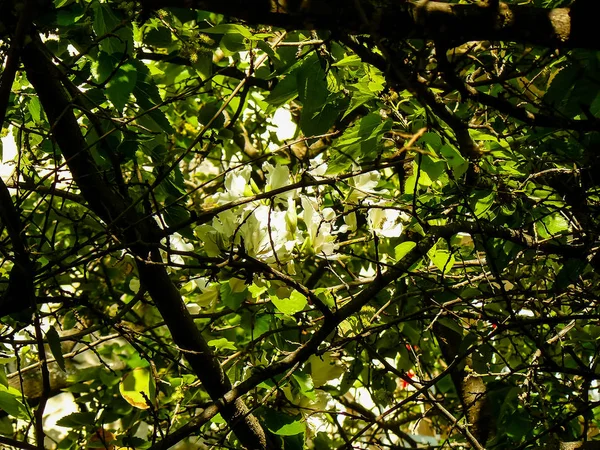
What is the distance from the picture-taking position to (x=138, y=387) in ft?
4.83

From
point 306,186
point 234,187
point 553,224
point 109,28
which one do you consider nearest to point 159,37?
point 109,28

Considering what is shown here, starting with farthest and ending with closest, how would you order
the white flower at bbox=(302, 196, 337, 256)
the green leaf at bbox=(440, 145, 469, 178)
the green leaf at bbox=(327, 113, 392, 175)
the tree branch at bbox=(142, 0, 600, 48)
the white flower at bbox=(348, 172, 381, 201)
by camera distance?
the white flower at bbox=(348, 172, 381, 201) → the white flower at bbox=(302, 196, 337, 256) → the green leaf at bbox=(327, 113, 392, 175) → the green leaf at bbox=(440, 145, 469, 178) → the tree branch at bbox=(142, 0, 600, 48)

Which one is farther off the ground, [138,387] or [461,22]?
[461,22]

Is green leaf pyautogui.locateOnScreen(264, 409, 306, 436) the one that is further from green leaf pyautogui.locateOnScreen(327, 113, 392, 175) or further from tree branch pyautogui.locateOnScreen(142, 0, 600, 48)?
tree branch pyautogui.locateOnScreen(142, 0, 600, 48)

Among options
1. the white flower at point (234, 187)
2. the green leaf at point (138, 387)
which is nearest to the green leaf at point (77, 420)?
the green leaf at point (138, 387)

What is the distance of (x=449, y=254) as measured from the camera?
128 cm

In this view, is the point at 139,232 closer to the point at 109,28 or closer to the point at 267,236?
the point at 267,236

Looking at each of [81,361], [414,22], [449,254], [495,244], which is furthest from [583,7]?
[81,361]

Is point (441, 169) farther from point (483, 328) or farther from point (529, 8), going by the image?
point (483, 328)

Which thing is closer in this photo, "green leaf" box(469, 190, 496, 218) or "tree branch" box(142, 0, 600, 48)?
"tree branch" box(142, 0, 600, 48)

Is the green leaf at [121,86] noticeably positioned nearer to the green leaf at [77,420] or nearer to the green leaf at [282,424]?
the green leaf at [282,424]

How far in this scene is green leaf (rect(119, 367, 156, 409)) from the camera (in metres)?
1.45

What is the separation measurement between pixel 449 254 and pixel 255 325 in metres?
0.50

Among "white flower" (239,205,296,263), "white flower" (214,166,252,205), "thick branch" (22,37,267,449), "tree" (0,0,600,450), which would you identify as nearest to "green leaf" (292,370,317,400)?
"tree" (0,0,600,450)
